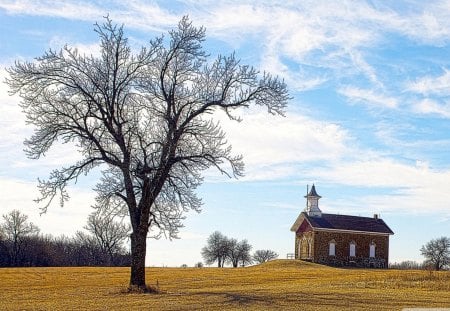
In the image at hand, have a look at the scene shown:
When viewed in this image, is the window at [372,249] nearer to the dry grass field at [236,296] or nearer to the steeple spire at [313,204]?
the steeple spire at [313,204]

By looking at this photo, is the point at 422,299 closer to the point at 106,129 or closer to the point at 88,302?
the point at 88,302

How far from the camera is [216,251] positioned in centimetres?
12300

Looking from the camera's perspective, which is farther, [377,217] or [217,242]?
[217,242]

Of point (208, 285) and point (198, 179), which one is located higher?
point (198, 179)

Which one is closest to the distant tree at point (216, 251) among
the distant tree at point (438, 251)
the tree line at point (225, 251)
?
the tree line at point (225, 251)

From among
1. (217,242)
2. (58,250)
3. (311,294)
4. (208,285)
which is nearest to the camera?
(311,294)

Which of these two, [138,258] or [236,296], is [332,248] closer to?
[138,258]

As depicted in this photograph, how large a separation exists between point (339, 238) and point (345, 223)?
8.33 ft

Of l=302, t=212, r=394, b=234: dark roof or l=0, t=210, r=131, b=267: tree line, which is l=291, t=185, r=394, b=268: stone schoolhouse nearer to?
l=302, t=212, r=394, b=234: dark roof

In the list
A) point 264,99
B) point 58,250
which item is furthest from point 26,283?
point 58,250

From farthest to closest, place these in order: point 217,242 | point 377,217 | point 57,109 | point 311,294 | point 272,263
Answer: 1. point 217,242
2. point 377,217
3. point 272,263
4. point 57,109
5. point 311,294

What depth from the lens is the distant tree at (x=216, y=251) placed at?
122m

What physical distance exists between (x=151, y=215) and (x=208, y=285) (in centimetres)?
866

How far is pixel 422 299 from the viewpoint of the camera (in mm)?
29047
